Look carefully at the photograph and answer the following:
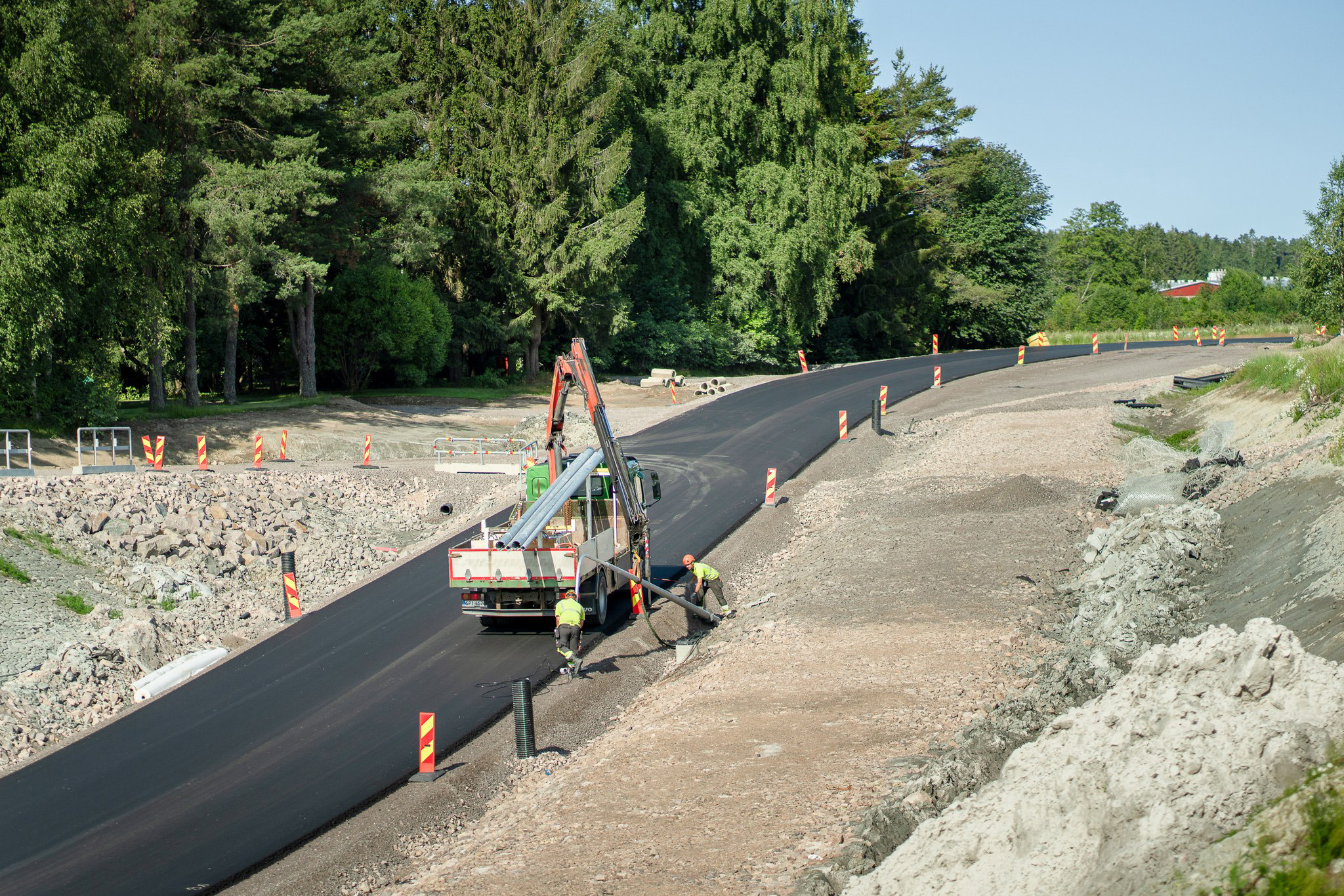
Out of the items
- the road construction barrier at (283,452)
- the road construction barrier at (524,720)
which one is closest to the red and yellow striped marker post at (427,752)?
the road construction barrier at (524,720)

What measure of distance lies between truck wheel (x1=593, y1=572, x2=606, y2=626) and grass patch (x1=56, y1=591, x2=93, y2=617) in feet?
33.6

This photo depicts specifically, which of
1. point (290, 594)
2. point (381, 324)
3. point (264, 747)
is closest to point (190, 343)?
point (381, 324)

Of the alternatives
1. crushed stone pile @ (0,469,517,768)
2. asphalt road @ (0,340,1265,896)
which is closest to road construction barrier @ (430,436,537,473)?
crushed stone pile @ (0,469,517,768)

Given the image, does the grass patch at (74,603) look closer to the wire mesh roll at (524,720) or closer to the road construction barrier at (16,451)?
the road construction barrier at (16,451)

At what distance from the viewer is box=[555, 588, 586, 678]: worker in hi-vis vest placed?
654 inches

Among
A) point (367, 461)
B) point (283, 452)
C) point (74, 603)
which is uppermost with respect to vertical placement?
point (283, 452)

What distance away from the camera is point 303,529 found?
28.2 m

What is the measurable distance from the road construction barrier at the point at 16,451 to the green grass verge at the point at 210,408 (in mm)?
4536

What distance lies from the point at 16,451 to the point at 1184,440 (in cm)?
3327

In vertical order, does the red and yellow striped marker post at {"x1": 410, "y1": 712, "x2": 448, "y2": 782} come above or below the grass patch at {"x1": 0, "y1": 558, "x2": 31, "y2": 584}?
below

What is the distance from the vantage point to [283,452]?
3619 centimetres

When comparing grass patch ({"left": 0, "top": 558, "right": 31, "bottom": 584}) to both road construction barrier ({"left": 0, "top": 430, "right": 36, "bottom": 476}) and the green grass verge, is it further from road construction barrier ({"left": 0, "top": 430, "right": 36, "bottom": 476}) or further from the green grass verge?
the green grass verge

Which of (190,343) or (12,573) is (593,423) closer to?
(12,573)

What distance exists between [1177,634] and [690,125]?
163ft
